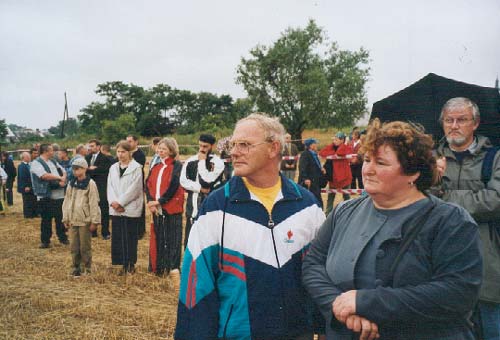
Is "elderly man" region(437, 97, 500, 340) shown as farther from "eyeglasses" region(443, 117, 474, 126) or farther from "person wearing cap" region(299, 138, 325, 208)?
"person wearing cap" region(299, 138, 325, 208)

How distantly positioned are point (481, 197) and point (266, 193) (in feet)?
4.18

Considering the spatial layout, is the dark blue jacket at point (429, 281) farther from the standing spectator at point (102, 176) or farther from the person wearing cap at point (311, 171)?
the standing spectator at point (102, 176)

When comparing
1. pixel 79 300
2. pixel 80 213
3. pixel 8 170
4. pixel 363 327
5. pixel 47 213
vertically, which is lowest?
pixel 79 300

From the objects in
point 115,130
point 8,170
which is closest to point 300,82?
point 115,130

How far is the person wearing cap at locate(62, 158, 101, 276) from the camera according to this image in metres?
6.50

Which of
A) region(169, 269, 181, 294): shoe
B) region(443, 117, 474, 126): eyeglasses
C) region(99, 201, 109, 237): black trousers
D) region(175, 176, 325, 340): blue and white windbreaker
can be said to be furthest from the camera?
region(99, 201, 109, 237): black trousers

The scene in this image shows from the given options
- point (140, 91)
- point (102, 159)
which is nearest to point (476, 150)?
point (102, 159)

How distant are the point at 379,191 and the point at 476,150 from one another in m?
1.13

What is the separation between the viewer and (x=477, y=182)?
2713mm

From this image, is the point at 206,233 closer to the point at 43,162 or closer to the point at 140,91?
the point at 43,162

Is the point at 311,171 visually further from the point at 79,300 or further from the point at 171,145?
the point at 79,300

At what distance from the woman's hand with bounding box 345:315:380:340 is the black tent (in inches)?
57.5

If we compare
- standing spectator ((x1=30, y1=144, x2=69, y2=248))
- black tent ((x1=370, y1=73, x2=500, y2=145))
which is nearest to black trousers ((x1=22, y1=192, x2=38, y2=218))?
standing spectator ((x1=30, y1=144, x2=69, y2=248))

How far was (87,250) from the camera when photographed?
22.0ft
